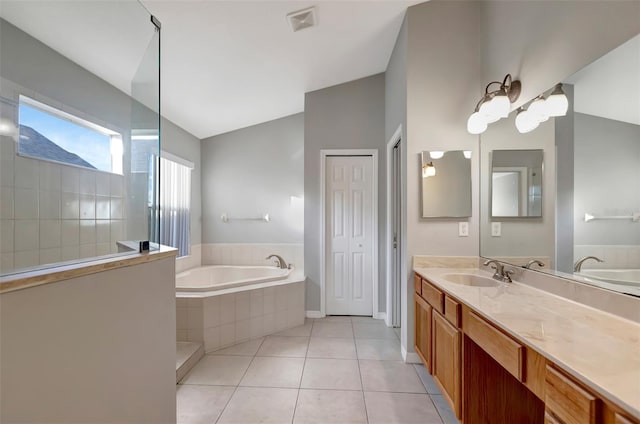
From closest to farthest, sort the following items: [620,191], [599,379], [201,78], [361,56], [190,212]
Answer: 1. [599,379]
2. [620,191]
3. [201,78]
4. [361,56]
5. [190,212]

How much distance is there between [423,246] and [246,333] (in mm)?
1886

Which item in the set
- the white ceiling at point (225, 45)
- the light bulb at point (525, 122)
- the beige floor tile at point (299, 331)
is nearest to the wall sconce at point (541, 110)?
the light bulb at point (525, 122)

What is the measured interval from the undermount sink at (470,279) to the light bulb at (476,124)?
1085 mm

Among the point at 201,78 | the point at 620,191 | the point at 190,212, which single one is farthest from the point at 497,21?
the point at 190,212

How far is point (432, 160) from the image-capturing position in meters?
2.22

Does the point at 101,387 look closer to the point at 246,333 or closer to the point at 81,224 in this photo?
the point at 81,224

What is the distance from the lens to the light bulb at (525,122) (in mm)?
1662

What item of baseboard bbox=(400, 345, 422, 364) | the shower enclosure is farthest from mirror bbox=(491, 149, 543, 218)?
the shower enclosure

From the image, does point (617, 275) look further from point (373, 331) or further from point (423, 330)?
point (373, 331)

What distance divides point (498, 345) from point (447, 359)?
582mm

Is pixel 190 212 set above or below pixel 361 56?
below

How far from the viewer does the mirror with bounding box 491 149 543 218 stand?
5.48ft

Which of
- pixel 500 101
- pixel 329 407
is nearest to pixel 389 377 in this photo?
pixel 329 407

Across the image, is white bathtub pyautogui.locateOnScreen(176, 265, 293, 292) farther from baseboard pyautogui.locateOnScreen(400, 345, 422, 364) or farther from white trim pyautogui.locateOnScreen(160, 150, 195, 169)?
baseboard pyautogui.locateOnScreen(400, 345, 422, 364)
